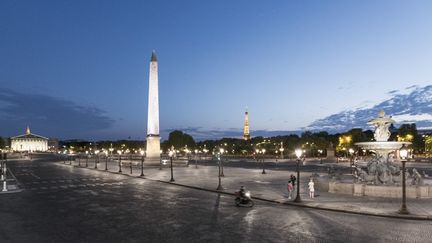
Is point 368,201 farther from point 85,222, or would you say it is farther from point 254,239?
point 85,222

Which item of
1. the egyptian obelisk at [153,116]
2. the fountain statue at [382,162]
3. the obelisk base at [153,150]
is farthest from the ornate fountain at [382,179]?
the obelisk base at [153,150]

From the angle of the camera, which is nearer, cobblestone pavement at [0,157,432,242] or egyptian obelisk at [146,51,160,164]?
cobblestone pavement at [0,157,432,242]

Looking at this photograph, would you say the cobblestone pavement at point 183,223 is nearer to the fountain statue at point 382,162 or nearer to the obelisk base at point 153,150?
the fountain statue at point 382,162

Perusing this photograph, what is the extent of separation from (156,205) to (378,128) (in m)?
19.8

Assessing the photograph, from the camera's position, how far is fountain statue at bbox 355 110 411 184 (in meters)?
32.8

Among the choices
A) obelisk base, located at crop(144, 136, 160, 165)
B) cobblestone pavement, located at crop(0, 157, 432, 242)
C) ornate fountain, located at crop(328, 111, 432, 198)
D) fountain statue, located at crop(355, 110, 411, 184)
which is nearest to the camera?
cobblestone pavement, located at crop(0, 157, 432, 242)

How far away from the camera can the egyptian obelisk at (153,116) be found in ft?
241

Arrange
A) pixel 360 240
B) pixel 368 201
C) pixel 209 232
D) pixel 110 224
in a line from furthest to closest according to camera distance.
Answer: pixel 368 201
pixel 110 224
pixel 209 232
pixel 360 240

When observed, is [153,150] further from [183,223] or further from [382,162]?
[183,223]

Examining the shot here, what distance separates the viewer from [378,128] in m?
36.0

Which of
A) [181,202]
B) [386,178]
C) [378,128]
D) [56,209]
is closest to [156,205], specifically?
[181,202]

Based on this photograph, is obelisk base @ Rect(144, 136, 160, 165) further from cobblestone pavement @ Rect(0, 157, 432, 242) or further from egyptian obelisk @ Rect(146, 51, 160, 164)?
cobblestone pavement @ Rect(0, 157, 432, 242)

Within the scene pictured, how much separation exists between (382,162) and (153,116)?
47.3 metres

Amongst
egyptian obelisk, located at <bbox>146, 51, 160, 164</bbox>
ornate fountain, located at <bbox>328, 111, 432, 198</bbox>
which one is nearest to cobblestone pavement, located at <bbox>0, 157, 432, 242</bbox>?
ornate fountain, located at <bbox>328, 111, 432, 198</bbox>
